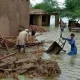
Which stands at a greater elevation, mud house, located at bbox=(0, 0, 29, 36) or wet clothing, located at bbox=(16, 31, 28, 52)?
mud house, located at bbox=(0, 0, 29, 36)

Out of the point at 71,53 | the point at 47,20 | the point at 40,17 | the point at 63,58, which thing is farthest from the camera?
the point at 47,20

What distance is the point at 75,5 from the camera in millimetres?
49938

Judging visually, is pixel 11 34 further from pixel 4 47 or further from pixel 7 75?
pixel 7 75

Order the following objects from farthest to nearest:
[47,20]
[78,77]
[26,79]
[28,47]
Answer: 1. [47,20]
2. [28,47]
3. [78,77]
4. [26,79]

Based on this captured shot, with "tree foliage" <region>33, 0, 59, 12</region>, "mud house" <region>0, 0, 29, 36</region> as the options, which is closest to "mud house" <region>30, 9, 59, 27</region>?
"tree foliage" <region>33, 0, 59, 12</region>

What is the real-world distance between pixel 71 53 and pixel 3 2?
5079 millimetres

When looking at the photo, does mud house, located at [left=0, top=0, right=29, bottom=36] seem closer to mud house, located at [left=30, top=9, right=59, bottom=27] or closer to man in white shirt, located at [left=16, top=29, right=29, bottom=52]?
man in white shirt, located at [left=16, top=29, right=29, bottom=52]

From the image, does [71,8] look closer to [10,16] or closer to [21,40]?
[10,16]

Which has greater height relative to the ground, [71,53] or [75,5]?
[75,5]

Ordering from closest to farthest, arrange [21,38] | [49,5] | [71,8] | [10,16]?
[21,38], [10,16], [49,5], [71,8]

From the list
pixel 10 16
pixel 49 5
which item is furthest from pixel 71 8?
pixel 10 16

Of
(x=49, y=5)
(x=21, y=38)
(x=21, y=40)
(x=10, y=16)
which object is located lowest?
(x=21, y=40)

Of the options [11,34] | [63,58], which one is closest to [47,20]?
[11,34]

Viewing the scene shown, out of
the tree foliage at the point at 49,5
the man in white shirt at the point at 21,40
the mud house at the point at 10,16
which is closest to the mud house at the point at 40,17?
the tree foliage at the point at 49,5
